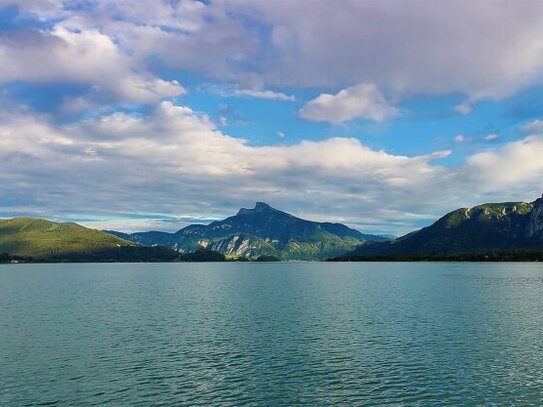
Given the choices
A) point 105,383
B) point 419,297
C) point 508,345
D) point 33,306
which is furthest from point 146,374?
point 419,297

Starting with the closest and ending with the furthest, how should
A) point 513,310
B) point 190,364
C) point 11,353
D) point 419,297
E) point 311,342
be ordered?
1. point 190,364
2. point 11,353
3. point 311,342
4. point 513,310
5. point 419,297

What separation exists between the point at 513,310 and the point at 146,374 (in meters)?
92.7

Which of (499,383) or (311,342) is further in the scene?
(311,342)

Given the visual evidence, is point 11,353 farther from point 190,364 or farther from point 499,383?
point 499,383

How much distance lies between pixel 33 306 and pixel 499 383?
12251 cm

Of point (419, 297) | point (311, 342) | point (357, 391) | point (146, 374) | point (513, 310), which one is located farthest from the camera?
point (419, 297)

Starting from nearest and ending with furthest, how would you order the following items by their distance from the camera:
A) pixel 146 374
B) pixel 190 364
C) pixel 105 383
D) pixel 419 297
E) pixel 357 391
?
1. pixel 357 391
2. pixel 105 383
3. pixel 146 374
4. pixel 190 364
5. pixel 419 297

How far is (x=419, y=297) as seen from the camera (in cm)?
14538

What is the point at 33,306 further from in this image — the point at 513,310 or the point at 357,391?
the point at 513,310

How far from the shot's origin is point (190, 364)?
204 feet

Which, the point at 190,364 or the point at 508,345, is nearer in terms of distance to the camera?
the point at 190,364

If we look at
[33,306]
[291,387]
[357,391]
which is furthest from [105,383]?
[33,306]

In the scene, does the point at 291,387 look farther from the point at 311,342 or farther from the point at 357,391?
the point at 311,342

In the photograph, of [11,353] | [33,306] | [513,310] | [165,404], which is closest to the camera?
[165,404]
